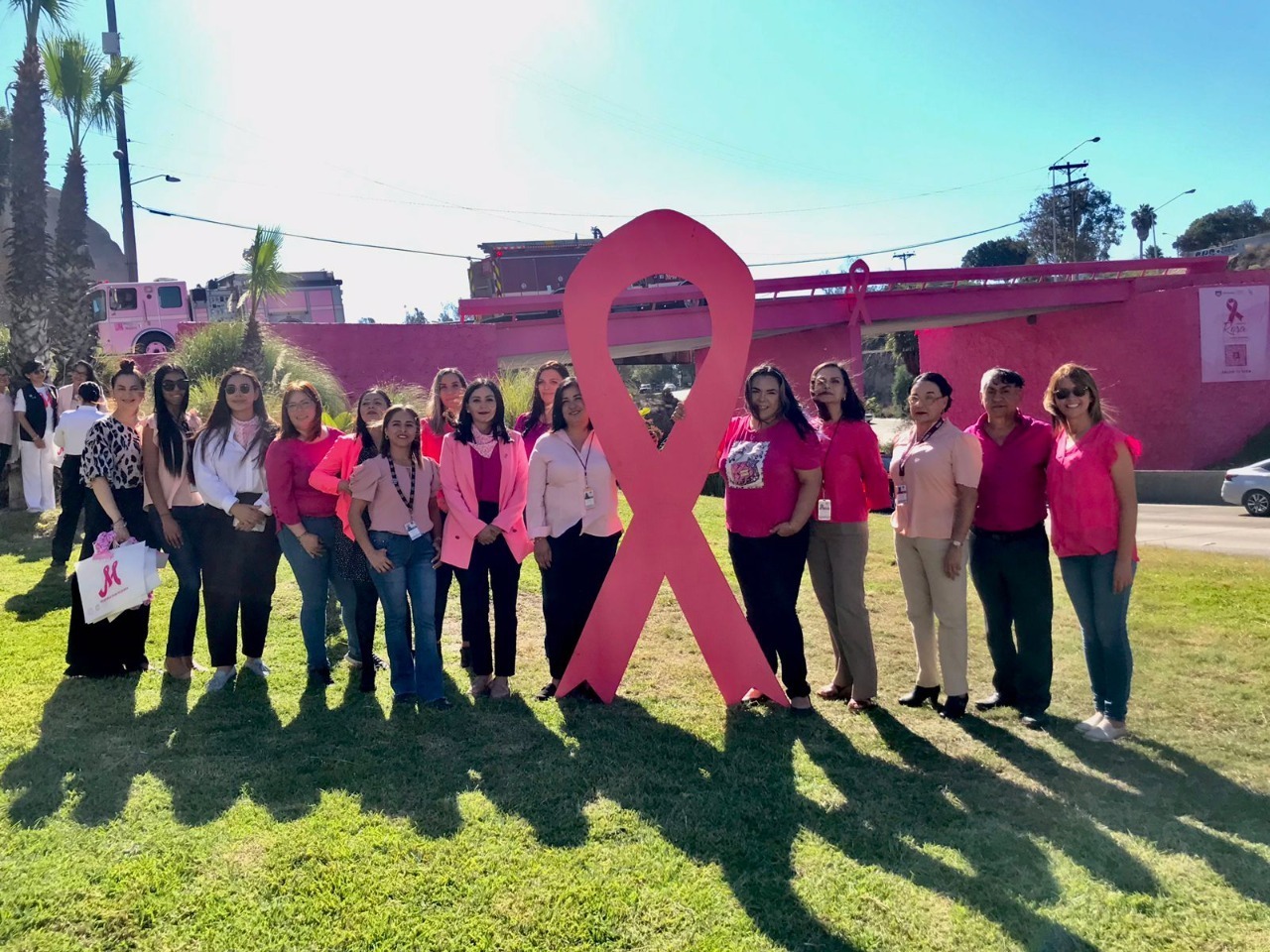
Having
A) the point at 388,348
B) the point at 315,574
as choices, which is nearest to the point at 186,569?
the point at 315,574

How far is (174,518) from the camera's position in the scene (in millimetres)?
4434

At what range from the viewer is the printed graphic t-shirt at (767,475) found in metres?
4.04

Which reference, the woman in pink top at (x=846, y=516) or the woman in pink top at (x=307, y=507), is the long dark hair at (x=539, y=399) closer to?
the woman in pink top at (x=307, y=507)

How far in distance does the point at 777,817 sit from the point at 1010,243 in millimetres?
50547

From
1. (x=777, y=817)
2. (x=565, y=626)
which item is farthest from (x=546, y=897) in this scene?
(x=565, y=626)

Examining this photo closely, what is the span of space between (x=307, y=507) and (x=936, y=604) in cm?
302

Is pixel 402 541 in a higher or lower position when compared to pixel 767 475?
lower

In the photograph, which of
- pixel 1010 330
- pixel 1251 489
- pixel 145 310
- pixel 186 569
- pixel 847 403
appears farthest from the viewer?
pixel 1010 330

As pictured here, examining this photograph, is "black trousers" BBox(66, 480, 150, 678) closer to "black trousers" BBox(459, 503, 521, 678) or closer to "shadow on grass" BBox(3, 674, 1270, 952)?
"shadow on grass" BBox(3, 674, 1270, 952)

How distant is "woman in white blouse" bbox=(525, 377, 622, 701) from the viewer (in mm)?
4273

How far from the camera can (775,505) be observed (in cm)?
405

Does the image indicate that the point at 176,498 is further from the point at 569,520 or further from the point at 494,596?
the point at 569,520

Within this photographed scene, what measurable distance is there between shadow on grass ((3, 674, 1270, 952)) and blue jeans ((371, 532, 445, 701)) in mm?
193

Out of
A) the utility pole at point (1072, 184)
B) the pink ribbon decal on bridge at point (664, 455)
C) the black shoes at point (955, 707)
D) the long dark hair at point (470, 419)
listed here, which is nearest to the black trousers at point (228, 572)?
the long dark hair at point (470, 419)
